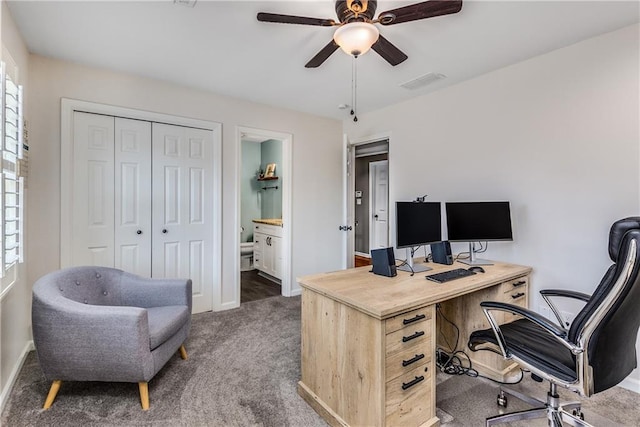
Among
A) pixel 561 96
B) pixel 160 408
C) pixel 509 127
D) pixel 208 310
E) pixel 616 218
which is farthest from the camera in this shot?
pixel 208 310

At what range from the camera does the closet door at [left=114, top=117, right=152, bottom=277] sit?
9.55 feet

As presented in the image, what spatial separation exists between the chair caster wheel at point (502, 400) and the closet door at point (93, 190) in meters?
3.28

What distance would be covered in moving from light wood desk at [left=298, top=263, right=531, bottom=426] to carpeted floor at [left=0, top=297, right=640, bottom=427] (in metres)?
0.23

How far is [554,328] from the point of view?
1.41 metres

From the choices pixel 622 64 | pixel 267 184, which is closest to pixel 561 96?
pixel 622 64

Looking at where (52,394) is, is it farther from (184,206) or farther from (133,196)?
(184,206)

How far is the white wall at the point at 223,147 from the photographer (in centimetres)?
255

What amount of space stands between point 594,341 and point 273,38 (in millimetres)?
2538

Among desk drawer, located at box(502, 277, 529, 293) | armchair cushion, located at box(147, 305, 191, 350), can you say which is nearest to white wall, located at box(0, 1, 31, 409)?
armchair cushion, located at box(147, 305, 191, 350)

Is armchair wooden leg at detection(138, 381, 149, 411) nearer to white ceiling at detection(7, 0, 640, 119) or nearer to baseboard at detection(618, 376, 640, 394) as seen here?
white ceiling at detection(7, 0, 640, 119)

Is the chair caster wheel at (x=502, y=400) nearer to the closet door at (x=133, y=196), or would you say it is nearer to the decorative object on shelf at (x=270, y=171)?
the closet door at (x=133, y=196)

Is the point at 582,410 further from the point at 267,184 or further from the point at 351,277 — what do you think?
the point at 267,184

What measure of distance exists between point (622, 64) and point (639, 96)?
0.84 ft

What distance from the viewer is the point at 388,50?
195 cm
